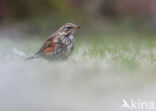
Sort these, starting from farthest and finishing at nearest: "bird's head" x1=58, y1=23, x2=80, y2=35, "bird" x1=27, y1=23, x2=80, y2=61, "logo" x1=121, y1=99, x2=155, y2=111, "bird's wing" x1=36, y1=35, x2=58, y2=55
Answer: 1. "bird's head" x1=58, y1=23, x2=80, y2=35
2. "bird's wing" x1=36, y1=35, x2=58, y2=55
3. "bird" x1=27, y1=23, x2=80, y2=61
4. "logo" x1=121, y1=99, x2=155, y2=111

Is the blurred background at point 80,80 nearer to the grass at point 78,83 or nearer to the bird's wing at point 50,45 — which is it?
the grass at point 78,83

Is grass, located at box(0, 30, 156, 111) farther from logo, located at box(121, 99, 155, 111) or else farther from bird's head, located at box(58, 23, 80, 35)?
bird's head, located at box(58, 23, 80, 35)

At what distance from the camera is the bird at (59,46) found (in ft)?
30.0

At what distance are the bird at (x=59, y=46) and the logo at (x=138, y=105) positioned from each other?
2.66 meters

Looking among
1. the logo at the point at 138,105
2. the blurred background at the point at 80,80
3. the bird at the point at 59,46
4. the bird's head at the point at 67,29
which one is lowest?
the logo at the point at 138,105

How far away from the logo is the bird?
266 cm

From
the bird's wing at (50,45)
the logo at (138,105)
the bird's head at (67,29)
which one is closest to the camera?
the logo at (138,105)

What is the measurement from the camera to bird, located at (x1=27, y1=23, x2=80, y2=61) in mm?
9148

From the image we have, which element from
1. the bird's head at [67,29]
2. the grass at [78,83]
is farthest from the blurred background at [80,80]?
the bird's head at [67,29]

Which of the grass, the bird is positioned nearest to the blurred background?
the grass

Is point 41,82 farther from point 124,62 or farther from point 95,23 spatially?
point 95,23

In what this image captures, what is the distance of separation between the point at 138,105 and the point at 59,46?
2916 millimetres

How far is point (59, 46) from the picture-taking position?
9211 millimetres

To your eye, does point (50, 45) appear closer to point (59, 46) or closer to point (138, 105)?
point (59, 46)
